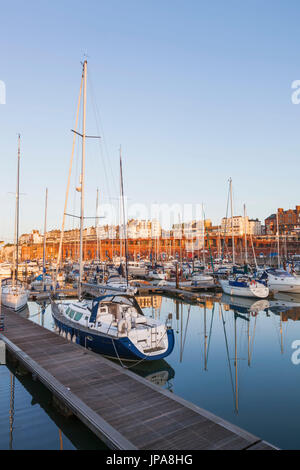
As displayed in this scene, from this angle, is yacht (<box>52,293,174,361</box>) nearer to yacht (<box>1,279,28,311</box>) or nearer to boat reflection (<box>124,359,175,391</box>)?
boat reflection (<box>124,359,175,391</box>)

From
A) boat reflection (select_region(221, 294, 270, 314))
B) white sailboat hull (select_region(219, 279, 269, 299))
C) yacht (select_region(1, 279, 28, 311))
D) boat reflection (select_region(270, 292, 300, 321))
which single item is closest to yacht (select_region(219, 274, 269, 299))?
white sailboat hull (select_region(219, 279, 269, 299))

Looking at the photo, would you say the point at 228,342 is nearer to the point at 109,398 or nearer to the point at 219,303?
the point at 109,398

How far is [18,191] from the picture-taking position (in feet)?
94.4

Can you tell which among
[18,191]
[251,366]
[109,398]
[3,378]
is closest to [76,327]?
→ [3,378]

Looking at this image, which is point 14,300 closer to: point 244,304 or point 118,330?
point 118,330

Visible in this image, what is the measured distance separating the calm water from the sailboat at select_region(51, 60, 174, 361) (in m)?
1.26

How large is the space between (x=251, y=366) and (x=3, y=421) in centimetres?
1050

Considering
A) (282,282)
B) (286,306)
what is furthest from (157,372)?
(282,282)

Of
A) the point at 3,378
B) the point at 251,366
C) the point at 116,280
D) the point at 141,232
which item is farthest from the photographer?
the point at 141,232

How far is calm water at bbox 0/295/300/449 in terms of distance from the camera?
8930 mm

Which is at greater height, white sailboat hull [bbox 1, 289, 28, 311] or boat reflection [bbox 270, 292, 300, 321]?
white sailboat hull [bbox 1, 289, 28, 311]

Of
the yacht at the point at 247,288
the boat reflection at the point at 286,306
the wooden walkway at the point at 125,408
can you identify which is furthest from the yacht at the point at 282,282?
the wooden walkway at the point at 125,408

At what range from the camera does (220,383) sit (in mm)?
12805

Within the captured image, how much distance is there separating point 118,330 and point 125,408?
4780mm
